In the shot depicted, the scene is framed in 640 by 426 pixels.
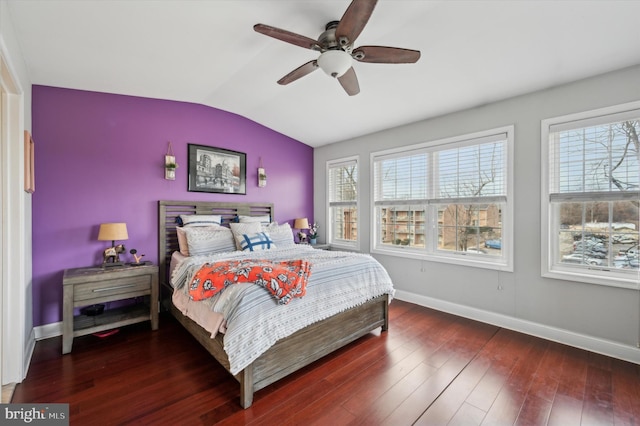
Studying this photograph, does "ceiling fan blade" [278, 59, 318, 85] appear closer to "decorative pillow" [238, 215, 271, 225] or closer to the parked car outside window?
"decorative pillow" [238, 215, 271, 225]

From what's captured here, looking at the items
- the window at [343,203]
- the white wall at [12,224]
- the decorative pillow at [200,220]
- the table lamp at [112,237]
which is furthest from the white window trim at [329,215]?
the white wall at [12,224]

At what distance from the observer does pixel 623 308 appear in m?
2.38

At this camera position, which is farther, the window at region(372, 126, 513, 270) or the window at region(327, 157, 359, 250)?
the window at region(327, 157, 359, 250)

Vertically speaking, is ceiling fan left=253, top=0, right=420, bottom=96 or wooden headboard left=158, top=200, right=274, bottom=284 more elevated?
ceiling fan left=253, top=0, right=420, bottom=96

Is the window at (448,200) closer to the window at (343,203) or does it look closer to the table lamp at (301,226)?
the window at (343,203)

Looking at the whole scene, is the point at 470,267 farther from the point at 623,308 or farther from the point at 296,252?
the point at 296,252

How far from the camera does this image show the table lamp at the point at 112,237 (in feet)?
9.25

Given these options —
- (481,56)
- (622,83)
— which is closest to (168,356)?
(481,56)

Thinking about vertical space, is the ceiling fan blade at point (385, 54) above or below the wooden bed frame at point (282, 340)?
above

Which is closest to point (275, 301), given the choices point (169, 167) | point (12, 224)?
point (12, 224)

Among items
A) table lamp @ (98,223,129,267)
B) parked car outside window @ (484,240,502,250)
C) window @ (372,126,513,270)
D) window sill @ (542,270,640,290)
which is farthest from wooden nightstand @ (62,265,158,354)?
window sill @ (542,270,640,290)

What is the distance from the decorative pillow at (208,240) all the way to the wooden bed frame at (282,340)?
42 centimetres

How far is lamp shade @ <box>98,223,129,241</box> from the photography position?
2.81 meters

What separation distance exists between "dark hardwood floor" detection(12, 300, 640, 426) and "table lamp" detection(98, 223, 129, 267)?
2.47 feet
